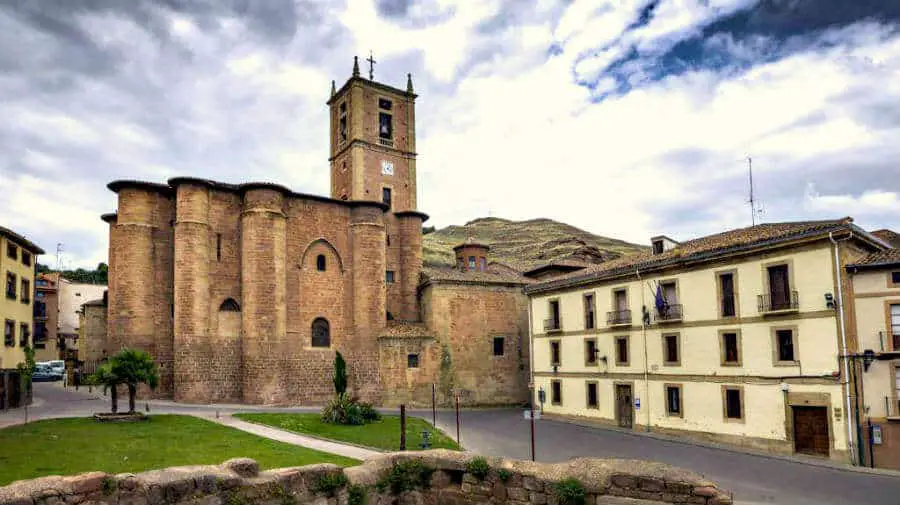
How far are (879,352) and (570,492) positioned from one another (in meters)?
15.8

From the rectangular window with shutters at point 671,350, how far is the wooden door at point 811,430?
5514 mm

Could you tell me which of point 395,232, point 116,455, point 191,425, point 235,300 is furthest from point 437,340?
point 116,455

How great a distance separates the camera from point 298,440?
23734 mm

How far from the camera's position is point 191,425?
25.8 meters

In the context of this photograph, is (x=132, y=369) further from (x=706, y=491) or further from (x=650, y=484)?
(x=706, y=491)

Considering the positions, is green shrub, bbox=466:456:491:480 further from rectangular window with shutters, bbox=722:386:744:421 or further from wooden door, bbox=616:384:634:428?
wooden door, bbox=616:384:634:428

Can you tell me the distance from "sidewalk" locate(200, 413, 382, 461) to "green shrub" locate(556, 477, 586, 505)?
919cm

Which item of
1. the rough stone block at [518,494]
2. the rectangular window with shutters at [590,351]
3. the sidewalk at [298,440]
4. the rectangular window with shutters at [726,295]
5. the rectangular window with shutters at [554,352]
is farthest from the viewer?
the rectangular window with shutters at [554,352]

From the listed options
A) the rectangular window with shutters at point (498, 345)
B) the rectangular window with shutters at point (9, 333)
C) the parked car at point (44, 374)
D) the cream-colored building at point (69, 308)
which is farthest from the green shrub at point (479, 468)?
the cream-colored building at point (69, 308)

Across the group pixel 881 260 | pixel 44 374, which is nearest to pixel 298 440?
pixel 881 260

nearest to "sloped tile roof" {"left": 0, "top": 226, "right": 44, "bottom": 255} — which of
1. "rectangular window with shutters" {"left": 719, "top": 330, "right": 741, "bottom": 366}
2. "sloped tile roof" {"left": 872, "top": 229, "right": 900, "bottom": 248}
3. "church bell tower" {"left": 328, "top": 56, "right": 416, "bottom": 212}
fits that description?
"church bell tower" {"left": 328, "top": 56, "right": 416, "bottom": 212}

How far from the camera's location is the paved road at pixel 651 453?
56.3 feet

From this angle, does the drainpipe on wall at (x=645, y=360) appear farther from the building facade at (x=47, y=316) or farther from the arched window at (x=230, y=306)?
the building facade at (x=47, y=316)

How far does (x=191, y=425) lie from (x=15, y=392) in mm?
13926
